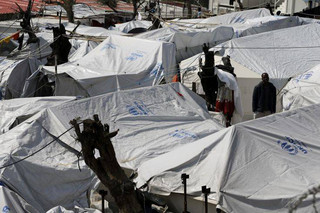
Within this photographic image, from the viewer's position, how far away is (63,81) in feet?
51.9

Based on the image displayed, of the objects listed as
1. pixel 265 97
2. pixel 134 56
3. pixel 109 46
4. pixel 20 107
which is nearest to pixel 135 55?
pixel 134 56

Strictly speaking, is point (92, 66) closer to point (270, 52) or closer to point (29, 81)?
point (29, 81)

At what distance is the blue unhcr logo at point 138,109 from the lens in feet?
37.9

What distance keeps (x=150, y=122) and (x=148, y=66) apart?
5.31m

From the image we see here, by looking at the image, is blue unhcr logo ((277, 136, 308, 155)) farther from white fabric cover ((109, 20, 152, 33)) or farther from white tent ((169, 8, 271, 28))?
white fabric cover ((109, 20, 152, 33))

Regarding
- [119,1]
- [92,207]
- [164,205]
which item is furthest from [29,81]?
[119,1]

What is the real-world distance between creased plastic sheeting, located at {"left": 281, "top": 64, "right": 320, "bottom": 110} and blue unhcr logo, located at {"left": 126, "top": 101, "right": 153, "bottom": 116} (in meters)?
3.87

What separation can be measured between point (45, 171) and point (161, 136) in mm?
2204

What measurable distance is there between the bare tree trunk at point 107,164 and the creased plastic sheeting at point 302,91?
6.69m

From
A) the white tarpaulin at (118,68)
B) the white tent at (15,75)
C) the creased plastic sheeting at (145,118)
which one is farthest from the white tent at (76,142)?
the white tent at (15,75)

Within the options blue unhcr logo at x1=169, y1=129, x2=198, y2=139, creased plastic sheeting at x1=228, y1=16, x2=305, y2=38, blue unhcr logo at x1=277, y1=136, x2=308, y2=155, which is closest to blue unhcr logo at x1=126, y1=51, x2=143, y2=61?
creased plastic sheeting at x1=228, y1=16, x2=305, y2=38

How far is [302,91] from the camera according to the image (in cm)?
1398

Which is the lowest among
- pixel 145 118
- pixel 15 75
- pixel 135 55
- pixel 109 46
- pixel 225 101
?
pixel 15 75

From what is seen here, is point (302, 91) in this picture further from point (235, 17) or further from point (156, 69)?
point (235, 17)
